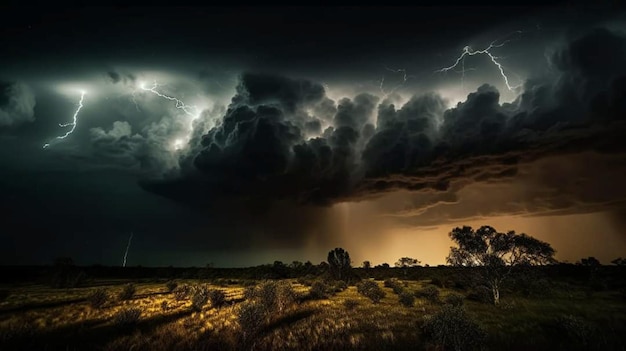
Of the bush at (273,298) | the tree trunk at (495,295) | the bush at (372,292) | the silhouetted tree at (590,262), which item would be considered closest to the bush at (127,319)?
the bush at (273,298)

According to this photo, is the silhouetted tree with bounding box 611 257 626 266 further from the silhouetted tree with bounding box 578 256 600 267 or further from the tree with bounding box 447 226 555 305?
the tree with bounding box 447 226 555 305

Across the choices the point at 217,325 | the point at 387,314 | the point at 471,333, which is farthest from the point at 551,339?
the point at 217,325

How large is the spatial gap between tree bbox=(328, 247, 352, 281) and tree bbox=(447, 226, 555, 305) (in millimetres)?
44539

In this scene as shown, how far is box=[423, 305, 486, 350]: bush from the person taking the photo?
53.6 feet

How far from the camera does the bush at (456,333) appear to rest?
53.6 feet

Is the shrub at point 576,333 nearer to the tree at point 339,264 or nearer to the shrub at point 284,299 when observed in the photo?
the shrub at point 284,299

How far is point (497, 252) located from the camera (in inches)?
1569

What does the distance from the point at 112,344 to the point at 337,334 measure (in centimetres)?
1371

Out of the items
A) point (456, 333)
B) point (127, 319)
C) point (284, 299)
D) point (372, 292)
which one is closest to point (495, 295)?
point (372, 292)

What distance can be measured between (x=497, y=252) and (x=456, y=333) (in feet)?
94.3

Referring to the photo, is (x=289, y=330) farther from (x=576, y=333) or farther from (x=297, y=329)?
(x=576, y=333)

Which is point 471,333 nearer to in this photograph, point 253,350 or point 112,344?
point 253,350

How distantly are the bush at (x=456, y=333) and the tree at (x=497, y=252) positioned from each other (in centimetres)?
2466

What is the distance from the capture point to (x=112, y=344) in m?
17.8
